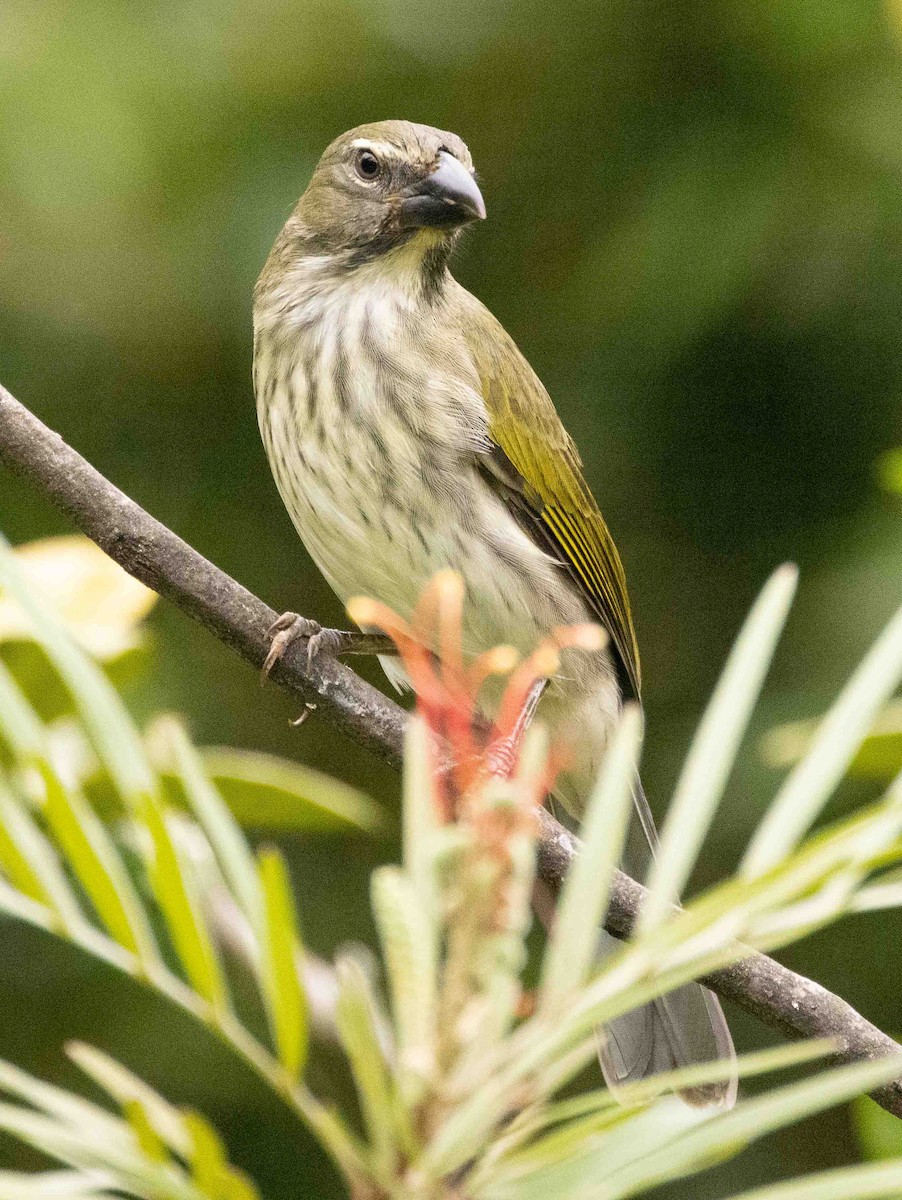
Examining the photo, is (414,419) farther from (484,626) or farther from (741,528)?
(741,528)

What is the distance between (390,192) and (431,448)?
1.80 feet

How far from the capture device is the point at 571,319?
3.03 metres

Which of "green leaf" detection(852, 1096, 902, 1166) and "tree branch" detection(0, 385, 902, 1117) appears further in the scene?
"tree branch" detection(0, 385, 902, 1117)

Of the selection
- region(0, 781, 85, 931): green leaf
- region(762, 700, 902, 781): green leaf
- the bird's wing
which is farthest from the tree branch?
the bird's wing

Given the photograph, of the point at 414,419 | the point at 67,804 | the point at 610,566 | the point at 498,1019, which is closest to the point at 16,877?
the point at 67,804

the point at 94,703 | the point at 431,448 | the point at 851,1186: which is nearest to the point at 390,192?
the point at 431,448

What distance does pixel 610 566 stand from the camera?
9.11 feet

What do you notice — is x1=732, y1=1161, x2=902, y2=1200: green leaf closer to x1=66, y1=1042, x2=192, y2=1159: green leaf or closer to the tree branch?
x1=66, y1=1042, x2=192, y2=1159: green leaf

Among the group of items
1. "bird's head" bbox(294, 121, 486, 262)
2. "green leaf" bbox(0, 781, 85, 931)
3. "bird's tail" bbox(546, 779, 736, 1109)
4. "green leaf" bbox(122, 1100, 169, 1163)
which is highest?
"bird's head" bbox(294, 121, 486, 262)

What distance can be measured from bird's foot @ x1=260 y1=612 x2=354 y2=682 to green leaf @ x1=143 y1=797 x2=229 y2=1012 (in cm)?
100

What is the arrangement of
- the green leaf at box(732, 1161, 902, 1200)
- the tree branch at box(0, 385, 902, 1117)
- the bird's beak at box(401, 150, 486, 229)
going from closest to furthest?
the green leaf at box(732, 1161, 902, 1200) → the tree branch at box(0, 385, 902, 1117) → the bird's beak at box(401, 150, 486, 229)

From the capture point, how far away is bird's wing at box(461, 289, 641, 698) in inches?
103

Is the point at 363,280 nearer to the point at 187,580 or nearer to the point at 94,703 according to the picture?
the point at 187,580

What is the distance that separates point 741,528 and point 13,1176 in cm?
257
